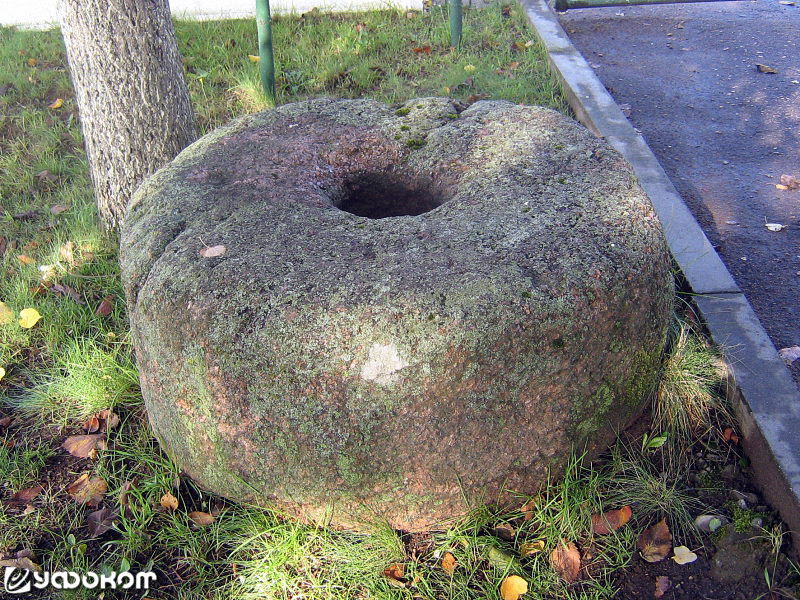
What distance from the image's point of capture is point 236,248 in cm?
200

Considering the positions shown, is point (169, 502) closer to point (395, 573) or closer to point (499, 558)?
point (395, 573)

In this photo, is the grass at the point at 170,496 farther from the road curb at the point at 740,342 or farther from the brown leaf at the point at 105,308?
the road curb at the point at 740,342

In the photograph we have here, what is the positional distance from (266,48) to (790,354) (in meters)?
3.44

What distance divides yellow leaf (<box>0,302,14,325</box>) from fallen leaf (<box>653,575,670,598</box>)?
2.80 m

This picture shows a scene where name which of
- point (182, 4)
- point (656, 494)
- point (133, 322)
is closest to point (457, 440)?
point (656, 494)

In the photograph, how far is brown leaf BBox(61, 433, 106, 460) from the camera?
2389 mm

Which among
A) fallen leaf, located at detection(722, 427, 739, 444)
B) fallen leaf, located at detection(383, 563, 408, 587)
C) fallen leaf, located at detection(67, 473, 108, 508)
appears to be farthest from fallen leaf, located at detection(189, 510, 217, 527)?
fallen leaf, located at detection(722, 427, 739, 444)

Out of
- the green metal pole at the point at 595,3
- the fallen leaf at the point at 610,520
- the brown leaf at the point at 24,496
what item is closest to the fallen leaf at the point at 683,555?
the fallen leaf at the point at 610,520

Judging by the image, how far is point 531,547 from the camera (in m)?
1.99

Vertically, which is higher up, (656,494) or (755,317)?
(755,317)

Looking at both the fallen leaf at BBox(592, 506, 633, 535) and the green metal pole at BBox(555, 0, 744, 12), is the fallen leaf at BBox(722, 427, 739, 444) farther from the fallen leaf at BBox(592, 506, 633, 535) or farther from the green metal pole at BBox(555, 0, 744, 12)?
the green metal pole at BBox(555, 0, 744, 12)

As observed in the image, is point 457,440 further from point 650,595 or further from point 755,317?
point 755,317

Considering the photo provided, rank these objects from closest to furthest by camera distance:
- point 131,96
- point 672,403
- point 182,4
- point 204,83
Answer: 1. point 672,403
2. point 131,96
3. point 204,83
4. point 182,4

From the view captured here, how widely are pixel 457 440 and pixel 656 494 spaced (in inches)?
31.4
